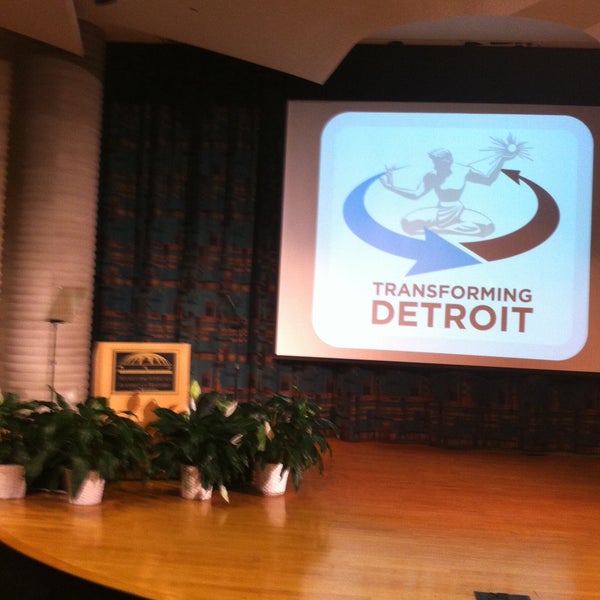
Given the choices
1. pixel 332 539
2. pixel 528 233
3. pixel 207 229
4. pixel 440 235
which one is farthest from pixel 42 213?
pixel 528 233

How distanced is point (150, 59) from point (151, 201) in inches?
38.7

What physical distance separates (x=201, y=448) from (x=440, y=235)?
93.7 inches

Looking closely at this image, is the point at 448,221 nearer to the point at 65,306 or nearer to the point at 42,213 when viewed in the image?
the point at 65,306

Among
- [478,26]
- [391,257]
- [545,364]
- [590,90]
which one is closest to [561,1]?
[478,26]

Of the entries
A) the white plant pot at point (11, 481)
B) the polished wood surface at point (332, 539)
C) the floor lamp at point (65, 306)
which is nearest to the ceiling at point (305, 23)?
the floor lamp at point (65, 306)

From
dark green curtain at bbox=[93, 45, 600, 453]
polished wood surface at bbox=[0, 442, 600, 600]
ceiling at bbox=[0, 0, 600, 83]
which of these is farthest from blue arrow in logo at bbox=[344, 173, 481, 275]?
polished wood surface at bbox=[0, 442, 600, 600]

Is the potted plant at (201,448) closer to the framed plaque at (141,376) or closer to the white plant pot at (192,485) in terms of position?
the white plant pot at (192,485)

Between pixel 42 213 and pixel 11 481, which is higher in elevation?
pixel 42 213

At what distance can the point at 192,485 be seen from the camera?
3105 millimetres

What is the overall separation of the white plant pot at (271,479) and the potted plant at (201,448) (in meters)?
0.08

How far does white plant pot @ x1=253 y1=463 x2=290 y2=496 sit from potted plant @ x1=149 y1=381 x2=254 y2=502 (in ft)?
0.26

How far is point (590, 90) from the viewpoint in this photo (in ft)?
15.8

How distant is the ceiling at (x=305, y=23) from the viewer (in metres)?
3.63

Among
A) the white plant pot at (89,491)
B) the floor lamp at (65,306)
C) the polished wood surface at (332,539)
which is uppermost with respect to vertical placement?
the floor lamp at (65,306)
